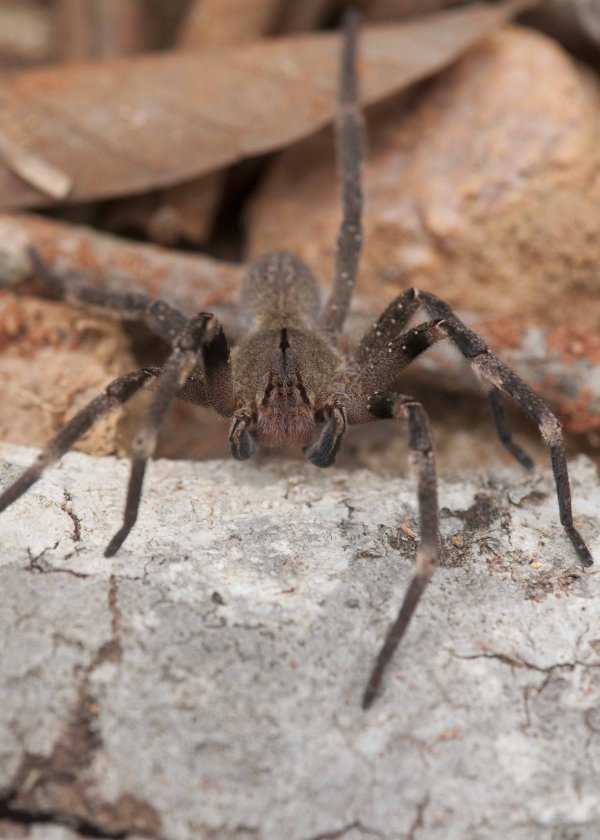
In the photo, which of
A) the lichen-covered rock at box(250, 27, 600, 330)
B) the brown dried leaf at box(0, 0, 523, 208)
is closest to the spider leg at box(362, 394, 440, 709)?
the lichen-covered rock at box(250, 27, 600, 330)

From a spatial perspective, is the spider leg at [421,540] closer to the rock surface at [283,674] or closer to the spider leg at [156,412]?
the rock surface at [283,674]

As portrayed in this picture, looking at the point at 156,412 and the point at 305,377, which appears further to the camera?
the point at 305,377

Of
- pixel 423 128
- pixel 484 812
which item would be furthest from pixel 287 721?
pixel 423 128

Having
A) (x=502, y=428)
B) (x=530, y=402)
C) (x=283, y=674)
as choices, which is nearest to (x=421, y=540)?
(x=283, y=674)

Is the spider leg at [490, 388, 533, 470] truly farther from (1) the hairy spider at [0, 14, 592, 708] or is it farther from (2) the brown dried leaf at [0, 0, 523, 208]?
(2) the brown dried leaf at [0, 0, 523, 208]

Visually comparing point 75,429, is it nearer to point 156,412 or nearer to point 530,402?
point 156,412

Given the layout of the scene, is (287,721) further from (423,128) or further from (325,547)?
(423,128)
